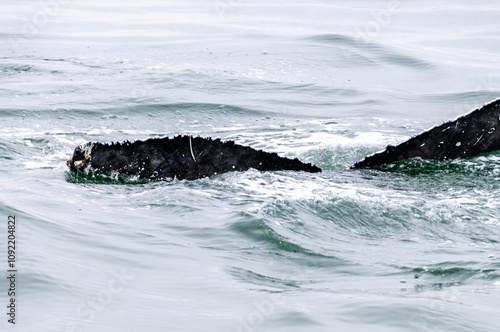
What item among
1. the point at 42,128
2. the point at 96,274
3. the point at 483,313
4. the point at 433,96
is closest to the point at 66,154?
the point at 42,128

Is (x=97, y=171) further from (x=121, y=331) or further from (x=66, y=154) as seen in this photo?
(x=121, y=331)

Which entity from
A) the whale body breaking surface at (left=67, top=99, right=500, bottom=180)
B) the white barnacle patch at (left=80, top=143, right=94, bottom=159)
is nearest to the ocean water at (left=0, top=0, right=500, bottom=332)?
the whale body breaking surface at (left=67, top=99, right=500, bottom=180)

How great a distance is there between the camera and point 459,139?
7344mm

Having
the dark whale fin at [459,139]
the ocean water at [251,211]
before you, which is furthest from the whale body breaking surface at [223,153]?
the ocean water at [251,211]

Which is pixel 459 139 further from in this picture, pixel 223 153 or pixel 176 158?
pixel 176 158

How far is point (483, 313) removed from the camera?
4.71 meters

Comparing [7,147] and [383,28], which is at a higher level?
[383,28]

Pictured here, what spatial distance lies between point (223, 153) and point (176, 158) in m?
0.39

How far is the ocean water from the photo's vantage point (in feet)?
15.8

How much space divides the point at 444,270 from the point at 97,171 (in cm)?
314

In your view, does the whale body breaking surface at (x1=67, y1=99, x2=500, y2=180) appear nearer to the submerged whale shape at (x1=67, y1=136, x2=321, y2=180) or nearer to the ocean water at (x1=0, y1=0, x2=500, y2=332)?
the submerged whale shape at (x1=67, y1=136, x2=321, y2=180)

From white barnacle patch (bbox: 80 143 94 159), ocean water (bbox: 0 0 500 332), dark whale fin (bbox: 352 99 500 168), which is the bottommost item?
ocean water (bbox: 0 0 500 332)

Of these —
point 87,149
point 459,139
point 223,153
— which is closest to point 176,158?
point 223,153

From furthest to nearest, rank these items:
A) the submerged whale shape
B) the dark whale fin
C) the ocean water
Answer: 1. the dark whale fin
2. the submerged whale shape
3. the ocean water
